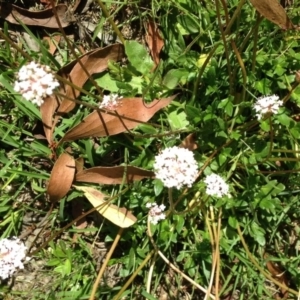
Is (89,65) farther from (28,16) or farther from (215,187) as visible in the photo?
(215,187)

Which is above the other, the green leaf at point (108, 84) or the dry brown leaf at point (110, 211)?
the green leaf at point (108, 84)

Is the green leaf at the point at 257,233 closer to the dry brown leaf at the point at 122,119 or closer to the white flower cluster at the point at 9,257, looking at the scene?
the dry brown leaf at the point at 122,119

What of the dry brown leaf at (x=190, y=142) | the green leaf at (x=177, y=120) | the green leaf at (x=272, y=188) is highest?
the green leaf at (x=177, y=120)

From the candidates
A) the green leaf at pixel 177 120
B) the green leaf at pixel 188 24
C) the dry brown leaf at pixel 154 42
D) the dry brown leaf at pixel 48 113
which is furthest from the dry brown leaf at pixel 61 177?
the green leaf at pixel 188 24

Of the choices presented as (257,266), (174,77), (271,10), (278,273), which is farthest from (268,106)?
(278,273)

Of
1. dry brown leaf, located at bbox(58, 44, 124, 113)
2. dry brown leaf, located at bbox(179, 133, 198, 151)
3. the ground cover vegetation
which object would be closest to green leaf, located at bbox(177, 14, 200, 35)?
the ground cover vegetation

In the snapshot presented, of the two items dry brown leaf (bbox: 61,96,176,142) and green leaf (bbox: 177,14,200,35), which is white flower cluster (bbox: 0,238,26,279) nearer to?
dry brown leaf (bbox: 61,96,176,142)

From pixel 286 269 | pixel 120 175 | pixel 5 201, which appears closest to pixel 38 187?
pixel 5 201

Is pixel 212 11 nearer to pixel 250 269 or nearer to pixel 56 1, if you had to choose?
pixel 56 1
